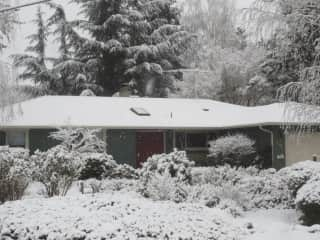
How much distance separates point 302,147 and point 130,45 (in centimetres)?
1586

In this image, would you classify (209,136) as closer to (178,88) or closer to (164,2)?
(178,88)

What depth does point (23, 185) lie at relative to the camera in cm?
1109

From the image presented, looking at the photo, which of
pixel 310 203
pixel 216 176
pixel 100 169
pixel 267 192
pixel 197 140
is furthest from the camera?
pixel 197 140

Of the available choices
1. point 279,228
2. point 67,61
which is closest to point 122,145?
point 67,61

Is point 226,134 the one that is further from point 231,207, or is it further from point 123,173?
point 231,207

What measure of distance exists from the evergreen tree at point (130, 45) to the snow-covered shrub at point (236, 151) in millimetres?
11314

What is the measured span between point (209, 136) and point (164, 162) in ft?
34.5

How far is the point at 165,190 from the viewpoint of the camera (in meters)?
10.2

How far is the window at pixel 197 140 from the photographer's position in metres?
22.3

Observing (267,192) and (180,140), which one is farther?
(180,140)

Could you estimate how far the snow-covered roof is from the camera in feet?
61.5

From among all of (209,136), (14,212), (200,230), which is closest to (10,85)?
(14,212)

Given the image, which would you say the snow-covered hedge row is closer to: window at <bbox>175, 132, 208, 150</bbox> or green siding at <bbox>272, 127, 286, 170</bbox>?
green siding at <bbox>272, 127, 286, 170</bbox>

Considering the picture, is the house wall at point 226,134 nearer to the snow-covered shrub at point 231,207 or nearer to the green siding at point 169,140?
Result: the green siding at point 169,140
